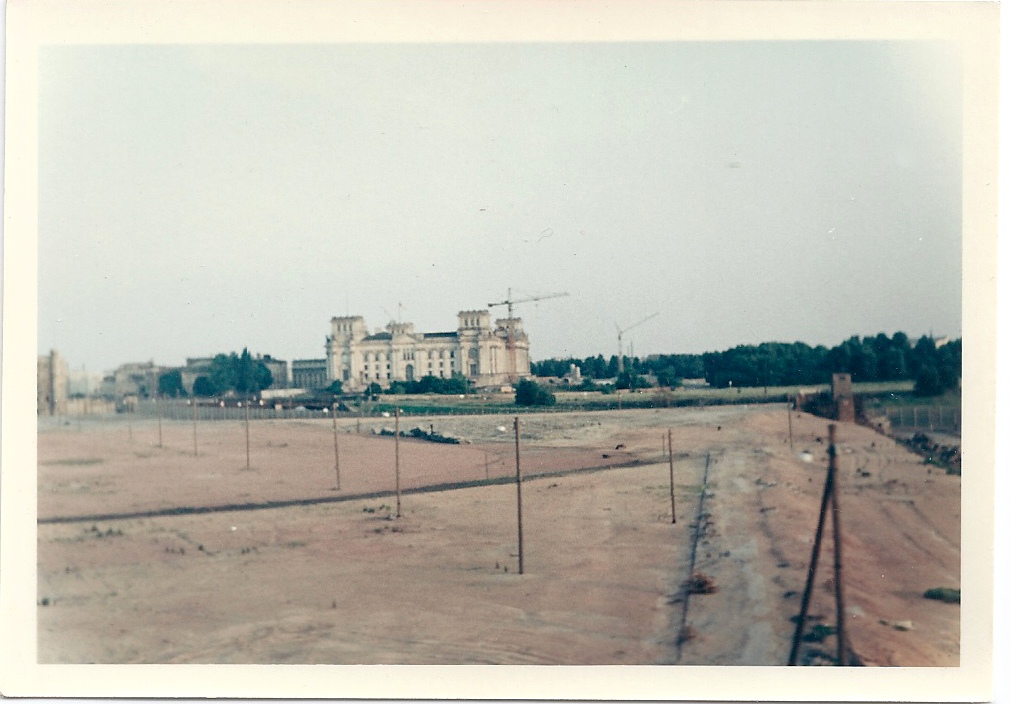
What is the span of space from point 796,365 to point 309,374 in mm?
7380

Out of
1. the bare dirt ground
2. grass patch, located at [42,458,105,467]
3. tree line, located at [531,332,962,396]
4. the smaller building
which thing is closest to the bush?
tree line, located at [531,332,962,396]

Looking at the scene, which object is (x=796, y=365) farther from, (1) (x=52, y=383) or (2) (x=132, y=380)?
(1) (x=52, y=383)

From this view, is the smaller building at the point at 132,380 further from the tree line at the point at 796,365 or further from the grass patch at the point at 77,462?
the tree line at the point at 796,365

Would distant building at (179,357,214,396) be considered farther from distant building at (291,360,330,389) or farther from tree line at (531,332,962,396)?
tree line at (531,332,962,396)

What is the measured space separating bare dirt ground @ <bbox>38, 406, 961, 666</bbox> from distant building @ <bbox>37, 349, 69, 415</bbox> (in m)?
0.28

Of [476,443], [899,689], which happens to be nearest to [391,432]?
[476,443]

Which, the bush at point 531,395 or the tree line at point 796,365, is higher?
the tree line at point 796,365

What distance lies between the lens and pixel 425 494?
13.2 m

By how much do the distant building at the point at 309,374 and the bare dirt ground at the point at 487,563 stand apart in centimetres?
182

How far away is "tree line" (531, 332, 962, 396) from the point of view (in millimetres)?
8469

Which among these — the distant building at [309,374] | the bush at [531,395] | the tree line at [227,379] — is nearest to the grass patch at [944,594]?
the bush at [531,395]

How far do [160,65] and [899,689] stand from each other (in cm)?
753

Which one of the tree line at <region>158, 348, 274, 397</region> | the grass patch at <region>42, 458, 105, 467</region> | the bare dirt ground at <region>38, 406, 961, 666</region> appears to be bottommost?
the bare dirt ground at <region>38, 406, 961, 666</region>

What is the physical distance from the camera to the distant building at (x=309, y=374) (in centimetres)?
1375
